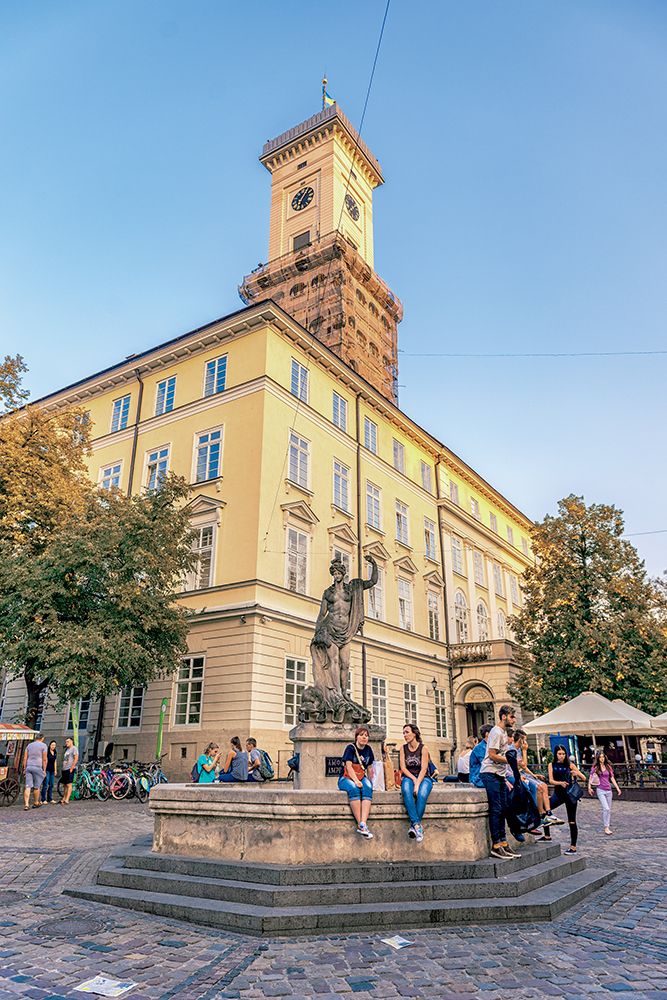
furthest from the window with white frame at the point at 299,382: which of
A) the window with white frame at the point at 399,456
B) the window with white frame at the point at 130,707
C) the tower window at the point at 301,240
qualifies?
the tower window at the point at 301,240

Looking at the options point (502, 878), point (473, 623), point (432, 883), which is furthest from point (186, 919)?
point (473, 623)

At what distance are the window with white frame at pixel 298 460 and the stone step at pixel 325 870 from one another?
19.1 metres

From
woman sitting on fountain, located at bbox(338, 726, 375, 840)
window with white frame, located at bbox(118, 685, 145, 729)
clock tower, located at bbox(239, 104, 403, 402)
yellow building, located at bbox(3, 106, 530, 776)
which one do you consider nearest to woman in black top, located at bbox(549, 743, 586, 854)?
woman sitting on fountain, located at bbox(338, 726, 375, 840)

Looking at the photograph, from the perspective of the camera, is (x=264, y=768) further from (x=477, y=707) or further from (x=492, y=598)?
(x=492, y=598)

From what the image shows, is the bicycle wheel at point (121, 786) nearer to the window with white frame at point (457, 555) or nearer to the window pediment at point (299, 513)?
the window pediment at point (299, 513)

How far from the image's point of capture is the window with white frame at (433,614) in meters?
35.6

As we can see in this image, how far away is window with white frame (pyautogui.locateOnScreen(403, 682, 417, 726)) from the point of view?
104 ft

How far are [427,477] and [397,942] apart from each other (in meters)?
33.2

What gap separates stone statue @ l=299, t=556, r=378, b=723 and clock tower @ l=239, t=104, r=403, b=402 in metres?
32.1

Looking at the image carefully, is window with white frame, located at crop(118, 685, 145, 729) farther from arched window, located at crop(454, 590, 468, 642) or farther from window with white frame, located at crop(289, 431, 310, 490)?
arched window, located at crop(454, 590, 468, 642)

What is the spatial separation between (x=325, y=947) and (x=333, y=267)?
144 ft

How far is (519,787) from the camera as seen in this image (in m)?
8.84

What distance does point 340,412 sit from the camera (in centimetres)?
3148

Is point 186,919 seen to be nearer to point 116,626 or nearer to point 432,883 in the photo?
point 432,883
